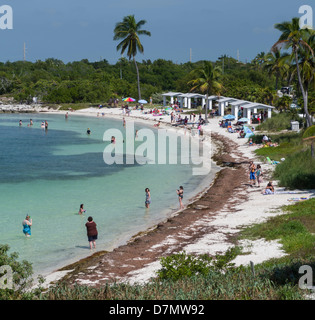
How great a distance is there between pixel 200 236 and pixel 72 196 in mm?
11541

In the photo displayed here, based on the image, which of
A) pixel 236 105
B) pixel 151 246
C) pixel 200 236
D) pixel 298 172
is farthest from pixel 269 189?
pixel 236 105

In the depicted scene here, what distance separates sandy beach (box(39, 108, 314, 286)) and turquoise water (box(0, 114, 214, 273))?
119 centimetres

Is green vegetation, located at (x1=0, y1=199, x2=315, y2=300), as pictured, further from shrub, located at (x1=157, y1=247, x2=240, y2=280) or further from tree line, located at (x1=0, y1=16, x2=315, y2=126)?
tree line, located at (x1=0, y1=16, x2=315, y2=126)

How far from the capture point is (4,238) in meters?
20.1

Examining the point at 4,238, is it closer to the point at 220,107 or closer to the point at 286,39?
the point at 286,39

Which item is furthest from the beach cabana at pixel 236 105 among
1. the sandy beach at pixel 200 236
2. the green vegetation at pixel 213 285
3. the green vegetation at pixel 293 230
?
the green vegetation at pixel 213 285

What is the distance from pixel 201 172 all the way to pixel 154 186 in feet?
17.0

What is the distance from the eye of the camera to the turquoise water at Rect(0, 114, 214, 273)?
1950cm

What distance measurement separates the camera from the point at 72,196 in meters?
28.1

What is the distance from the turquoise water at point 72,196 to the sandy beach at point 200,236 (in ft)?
3.89

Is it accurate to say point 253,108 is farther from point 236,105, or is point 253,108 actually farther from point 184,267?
point 184,267

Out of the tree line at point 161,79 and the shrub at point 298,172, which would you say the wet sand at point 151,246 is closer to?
the shrub at point 298,172

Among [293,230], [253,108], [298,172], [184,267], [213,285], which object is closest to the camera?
[213,285]

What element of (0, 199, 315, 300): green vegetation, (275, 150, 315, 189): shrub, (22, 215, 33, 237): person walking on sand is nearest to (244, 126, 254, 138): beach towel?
(275, 150, 315, 189): shrub
